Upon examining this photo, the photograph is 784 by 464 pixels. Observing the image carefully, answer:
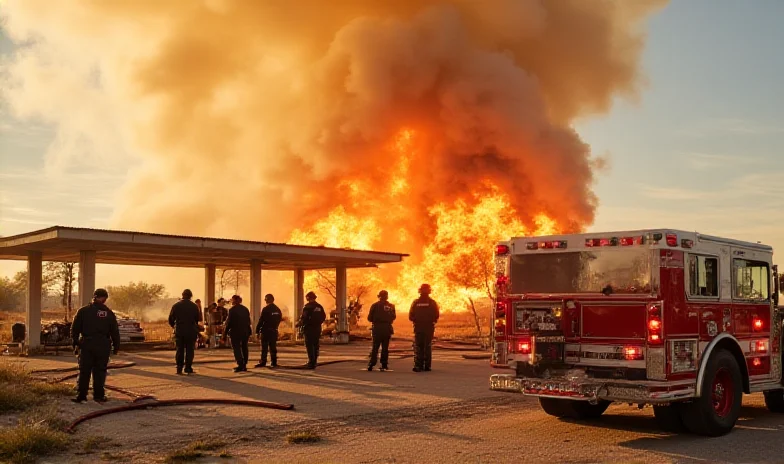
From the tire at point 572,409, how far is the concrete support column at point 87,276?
614 inches

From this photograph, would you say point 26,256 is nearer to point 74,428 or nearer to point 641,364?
point 74,428

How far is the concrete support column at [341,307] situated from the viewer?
31.4m

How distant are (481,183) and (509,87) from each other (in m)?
5.91

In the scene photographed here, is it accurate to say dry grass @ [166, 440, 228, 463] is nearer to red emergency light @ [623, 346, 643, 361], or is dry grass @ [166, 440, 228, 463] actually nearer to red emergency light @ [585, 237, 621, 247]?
red emergency light @ [623, 346, 643, 361]

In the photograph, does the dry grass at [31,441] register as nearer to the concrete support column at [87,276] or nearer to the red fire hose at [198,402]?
the red fire hose at [198,402]

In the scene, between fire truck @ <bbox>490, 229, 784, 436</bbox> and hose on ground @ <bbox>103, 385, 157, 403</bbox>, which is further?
hose on ground @ <bbox>103, 385, 157, 403</bbox>

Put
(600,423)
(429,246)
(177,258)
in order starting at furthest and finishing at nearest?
(429,246)
(177,258)
(600,423)

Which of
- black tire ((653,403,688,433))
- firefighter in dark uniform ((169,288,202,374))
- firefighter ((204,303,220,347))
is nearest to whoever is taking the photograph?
black tire ((653,403,688,433))

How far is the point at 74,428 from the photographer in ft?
32.3

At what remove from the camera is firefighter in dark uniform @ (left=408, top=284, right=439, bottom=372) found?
17.9 m

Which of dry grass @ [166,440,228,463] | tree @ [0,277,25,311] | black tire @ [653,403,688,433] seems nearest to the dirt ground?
dry grass @ [166,440,228,463]

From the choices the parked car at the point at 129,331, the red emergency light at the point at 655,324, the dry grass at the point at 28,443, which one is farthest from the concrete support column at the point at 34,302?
the red emergency light at the point at 655,324

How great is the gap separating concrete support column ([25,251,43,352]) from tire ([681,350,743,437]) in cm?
2077

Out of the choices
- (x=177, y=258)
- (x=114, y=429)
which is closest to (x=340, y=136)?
(x=177, y=258)
